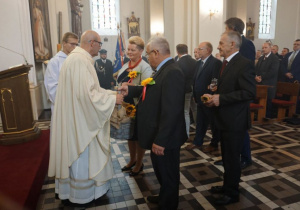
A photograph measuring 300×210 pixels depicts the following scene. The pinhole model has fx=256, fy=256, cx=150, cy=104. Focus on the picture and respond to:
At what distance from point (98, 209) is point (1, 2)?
512 cm

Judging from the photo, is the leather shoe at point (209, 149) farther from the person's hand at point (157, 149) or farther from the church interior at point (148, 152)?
the person's hand at point (157, 149)

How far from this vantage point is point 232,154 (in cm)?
259

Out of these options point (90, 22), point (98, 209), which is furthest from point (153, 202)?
point (90, 22)

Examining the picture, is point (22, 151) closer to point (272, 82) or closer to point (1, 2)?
point (1, 2)

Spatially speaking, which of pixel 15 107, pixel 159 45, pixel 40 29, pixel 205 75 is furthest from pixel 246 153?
pixel 40 29

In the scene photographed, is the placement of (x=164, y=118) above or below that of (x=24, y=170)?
above

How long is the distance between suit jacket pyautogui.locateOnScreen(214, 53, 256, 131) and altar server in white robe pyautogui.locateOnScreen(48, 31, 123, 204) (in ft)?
3.50

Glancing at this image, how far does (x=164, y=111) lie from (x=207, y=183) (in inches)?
61.1

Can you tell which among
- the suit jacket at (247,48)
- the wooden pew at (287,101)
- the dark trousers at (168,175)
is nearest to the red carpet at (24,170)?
the dark trousers at (168,175)

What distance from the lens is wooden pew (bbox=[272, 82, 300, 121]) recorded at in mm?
6203

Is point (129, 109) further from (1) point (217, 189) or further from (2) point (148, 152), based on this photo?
(2) point (148, 152)

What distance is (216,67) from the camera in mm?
4102

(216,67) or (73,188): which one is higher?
(216,67)

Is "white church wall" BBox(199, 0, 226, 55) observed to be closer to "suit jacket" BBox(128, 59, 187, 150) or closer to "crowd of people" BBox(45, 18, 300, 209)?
"crowd of people" BBox(45, 18, 300, 209)
